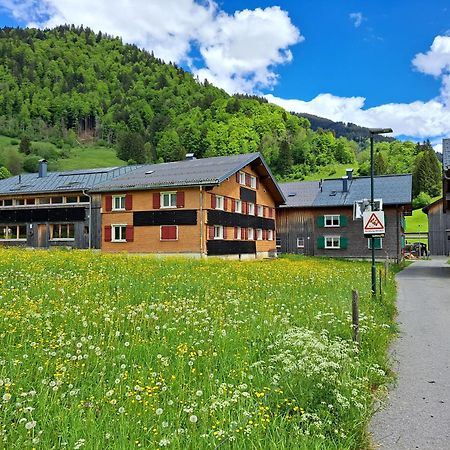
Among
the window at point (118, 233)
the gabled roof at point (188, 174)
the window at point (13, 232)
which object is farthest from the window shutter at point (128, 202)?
the window at point (13, 232)

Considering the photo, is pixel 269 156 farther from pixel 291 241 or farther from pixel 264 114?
pixel 291 241

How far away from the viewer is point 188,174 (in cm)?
3444

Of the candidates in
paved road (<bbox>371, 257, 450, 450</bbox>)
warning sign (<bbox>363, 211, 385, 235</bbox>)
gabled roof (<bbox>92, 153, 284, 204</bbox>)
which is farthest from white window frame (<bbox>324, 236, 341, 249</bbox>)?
paved road (<bbox>371, 257, 450, 450</bbox>)

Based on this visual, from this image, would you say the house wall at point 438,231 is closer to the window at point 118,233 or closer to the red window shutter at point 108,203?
the window at point 118,233

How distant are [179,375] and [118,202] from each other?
31503 mm

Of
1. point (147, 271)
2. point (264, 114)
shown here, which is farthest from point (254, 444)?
point (264, 114)

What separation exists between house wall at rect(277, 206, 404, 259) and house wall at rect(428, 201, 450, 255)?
20.9 m

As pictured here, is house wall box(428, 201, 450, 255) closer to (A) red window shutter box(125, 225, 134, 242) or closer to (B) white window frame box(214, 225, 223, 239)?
(B) white window frame box(214, 225, 223, 239)

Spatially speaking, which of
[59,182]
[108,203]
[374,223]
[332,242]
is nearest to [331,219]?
[332,242]

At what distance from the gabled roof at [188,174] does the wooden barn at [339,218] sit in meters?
A: 8.35

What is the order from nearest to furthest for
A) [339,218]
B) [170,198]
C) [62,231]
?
1. [170,198]
2. [62,231]
3. [339,218]

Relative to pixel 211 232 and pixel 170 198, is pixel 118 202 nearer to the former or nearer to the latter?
pixel 170 198

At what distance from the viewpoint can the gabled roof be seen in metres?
32.4

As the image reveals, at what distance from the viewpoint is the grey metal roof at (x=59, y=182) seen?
137 ft
